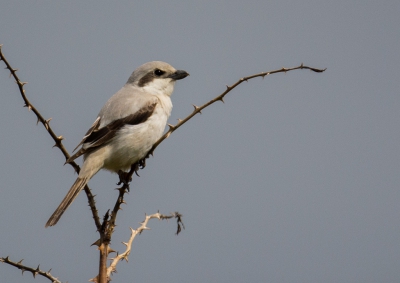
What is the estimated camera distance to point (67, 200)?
370 cm

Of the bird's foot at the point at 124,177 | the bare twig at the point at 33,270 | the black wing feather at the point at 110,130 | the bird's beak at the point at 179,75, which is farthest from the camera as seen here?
the bird's beak at the point at 179,75

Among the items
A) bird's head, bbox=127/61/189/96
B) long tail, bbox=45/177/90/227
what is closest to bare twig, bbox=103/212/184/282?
long tail, bbox=45/177/90/227

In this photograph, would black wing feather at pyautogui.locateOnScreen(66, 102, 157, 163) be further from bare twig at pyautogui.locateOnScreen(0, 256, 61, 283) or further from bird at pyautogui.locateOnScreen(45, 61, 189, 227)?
bare twig at pyautogui.locateOnScreen(0, 256, 61, 283)

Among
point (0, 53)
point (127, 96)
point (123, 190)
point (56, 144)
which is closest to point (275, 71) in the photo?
point (123, 190)

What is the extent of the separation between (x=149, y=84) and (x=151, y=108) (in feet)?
1.66

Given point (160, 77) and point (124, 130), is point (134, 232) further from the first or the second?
point (160, 77)

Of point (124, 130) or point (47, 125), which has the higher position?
point (124, 130)

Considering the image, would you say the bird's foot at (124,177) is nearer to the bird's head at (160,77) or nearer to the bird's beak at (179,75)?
the bird's head at (160,77)

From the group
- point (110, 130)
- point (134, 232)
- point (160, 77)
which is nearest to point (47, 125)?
point (134, 232)

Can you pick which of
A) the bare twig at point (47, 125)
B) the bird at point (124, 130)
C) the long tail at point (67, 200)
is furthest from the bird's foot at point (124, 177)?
the bare twig at point (47, 125)

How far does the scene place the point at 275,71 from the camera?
9.20 feet

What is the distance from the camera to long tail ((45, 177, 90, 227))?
352 cm

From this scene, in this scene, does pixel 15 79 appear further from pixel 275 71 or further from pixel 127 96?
pixel 127 96

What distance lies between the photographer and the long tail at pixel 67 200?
352cm
